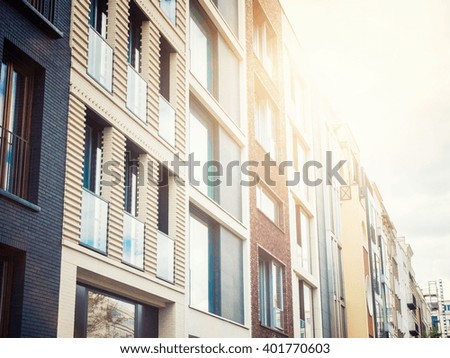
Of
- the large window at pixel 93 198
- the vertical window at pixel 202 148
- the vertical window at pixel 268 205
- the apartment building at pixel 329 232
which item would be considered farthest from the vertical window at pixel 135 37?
the apartment building at pixel 329 232

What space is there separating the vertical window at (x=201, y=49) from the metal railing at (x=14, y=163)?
9.05m

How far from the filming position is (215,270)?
2173 centimetres

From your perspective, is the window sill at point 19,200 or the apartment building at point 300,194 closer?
the window sill at point 19,200

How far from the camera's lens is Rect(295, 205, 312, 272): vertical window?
32.1 metres

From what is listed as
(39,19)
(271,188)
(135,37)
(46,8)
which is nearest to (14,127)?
(39,19)

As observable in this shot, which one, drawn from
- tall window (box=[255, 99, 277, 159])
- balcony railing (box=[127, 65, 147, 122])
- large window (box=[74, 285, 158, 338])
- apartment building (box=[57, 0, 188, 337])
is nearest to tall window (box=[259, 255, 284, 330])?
tall window (box=[255, 99, 277, 159])

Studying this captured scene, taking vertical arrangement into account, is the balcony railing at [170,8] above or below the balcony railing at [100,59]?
above

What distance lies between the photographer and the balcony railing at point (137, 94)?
1741 cm

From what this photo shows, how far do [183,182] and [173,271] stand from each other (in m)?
2.37

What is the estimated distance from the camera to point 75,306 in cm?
1458

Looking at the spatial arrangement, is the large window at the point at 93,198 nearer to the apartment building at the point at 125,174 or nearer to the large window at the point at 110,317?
the apartment building at the point at 125,174

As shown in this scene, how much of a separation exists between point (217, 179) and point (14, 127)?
9.97 meters

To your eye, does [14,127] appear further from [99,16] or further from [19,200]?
[99,16]

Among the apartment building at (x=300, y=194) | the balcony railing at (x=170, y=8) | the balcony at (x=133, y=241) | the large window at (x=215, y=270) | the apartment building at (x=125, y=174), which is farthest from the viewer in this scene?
the apartment building at (x=300, y=194)
